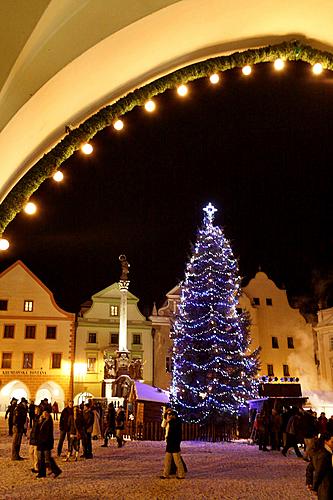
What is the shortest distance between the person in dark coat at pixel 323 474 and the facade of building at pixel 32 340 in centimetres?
3373

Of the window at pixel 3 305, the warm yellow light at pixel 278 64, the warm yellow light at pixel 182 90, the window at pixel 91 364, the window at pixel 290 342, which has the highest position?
the window at pixel 3 305

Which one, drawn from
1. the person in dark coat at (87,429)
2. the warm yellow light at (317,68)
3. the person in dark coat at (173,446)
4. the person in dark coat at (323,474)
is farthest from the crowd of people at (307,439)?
the person in dark coat at (87,429)

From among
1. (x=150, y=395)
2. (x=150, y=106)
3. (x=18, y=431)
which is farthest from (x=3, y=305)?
(x=150, y=106)

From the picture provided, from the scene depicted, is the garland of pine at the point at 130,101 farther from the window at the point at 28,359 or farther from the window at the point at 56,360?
the window at the point at 56,360

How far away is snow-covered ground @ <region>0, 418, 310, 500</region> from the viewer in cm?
938

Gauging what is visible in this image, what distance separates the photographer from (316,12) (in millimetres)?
4434

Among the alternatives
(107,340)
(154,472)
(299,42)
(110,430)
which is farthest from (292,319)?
(299,42)

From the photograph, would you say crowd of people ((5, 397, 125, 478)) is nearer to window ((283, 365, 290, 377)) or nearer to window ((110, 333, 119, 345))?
window ((110, 333, 119, 345))

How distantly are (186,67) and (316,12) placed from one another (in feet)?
4.12

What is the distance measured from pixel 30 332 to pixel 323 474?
Answer: 34.9 metres

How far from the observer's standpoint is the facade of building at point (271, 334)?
40.3 metres

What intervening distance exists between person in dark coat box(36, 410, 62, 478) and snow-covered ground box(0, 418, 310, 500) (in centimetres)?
24

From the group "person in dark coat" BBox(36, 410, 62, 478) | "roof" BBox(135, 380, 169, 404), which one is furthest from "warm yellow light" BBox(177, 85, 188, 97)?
"roof" BBox(135, 380, 169, 404)

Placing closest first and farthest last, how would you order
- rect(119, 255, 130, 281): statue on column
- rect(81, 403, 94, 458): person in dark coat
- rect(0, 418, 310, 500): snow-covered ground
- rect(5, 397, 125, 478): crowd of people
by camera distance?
rect(0, 418, 310, 500): snow-covered ground
rect(5, 397, 125, 478): crowd of people
rect(81, 403, 94, 458): person in dark coat
rect(119, 255, 130, 281): statue on column
